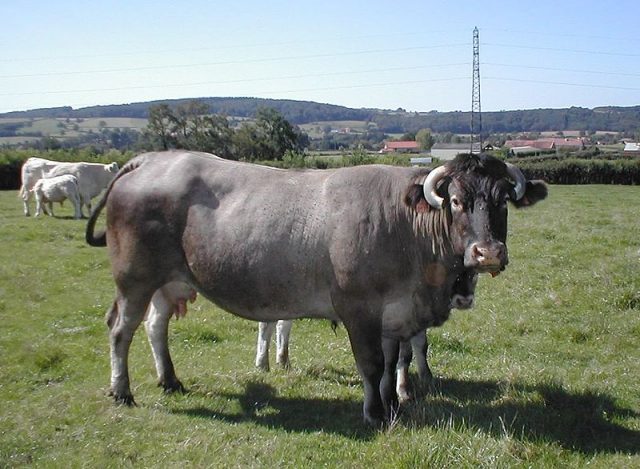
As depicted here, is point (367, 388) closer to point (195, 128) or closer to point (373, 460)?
point (373, 460)

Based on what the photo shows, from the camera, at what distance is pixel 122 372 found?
718cm

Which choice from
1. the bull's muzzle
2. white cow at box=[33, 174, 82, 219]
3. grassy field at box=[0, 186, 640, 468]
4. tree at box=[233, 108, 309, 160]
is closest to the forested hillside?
tree at box=[233, 108, 309, 160]

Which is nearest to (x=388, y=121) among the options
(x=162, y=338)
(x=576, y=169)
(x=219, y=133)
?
(x=219, y=133)

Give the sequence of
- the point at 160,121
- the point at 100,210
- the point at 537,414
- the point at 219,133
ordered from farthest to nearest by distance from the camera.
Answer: the point at 160,121, the point at 219,133, the point at 100,210, the point at 537,414

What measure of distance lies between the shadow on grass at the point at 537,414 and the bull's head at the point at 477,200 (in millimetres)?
1492

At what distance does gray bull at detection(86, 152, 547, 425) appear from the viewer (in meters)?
6.05

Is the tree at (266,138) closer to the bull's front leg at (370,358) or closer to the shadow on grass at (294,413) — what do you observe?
the shadow on grass at (294,413)

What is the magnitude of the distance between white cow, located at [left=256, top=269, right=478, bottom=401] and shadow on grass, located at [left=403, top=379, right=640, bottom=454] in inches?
12.9

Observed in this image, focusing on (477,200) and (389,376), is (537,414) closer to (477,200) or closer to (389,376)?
(389,376)

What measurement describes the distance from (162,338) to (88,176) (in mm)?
21745

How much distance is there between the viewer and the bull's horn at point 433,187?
597 centimetres

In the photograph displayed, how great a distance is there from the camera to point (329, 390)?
7.53 m

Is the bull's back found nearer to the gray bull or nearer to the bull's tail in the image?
the gray bull

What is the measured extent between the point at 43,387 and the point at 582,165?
50.7 metres
